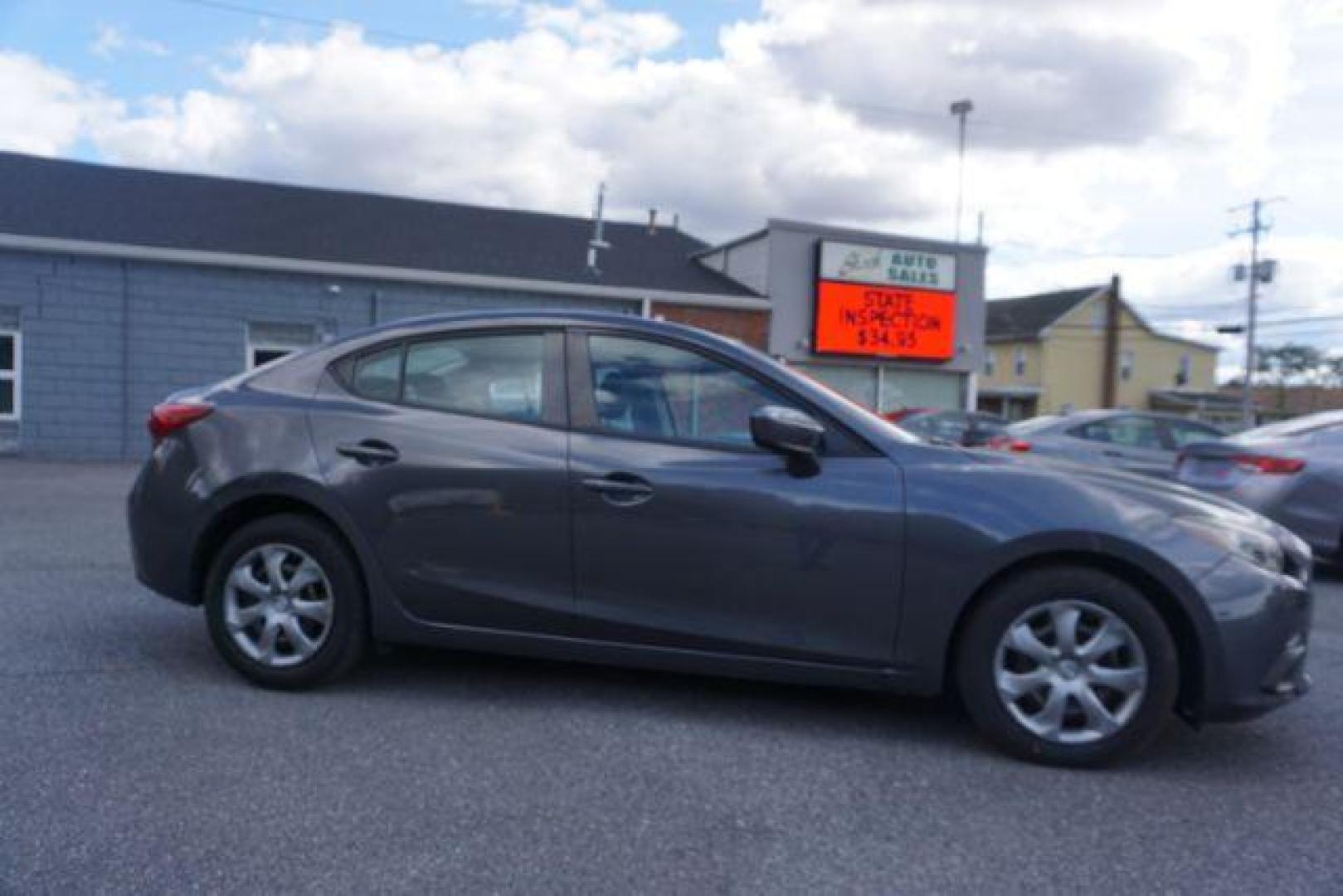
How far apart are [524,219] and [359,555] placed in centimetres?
1963

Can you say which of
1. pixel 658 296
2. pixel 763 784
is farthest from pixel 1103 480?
pixel 658 296

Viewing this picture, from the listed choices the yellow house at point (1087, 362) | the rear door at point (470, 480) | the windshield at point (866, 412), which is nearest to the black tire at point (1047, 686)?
the windshield at point (866, 412)

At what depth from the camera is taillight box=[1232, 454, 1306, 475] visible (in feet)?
23.5

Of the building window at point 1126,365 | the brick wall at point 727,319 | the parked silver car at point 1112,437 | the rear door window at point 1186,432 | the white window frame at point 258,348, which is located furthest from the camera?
the building window at point 1126,365

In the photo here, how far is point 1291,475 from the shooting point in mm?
7148

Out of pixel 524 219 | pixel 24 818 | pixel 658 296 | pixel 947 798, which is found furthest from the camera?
pixel 524 219

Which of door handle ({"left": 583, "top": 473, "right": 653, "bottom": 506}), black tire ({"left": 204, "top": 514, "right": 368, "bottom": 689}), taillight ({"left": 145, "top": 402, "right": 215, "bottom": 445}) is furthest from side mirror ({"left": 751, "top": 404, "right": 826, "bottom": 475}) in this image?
taillight ({"left": 145, "top": 402, "right": 215, "bottom": 445})

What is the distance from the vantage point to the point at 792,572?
3.54 meters

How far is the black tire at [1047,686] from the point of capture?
333cm

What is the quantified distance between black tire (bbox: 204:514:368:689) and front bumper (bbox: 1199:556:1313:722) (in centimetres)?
308

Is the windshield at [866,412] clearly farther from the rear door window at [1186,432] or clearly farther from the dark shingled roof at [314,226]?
the dark shingled roof at [314,226]

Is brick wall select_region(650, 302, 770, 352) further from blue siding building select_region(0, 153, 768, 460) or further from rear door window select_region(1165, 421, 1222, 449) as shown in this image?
rear door window select_region(1165, 421, 1222, 449)

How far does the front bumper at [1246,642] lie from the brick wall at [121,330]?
51.5 feet

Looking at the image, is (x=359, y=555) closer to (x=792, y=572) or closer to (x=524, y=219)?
(x=792, y=572)
